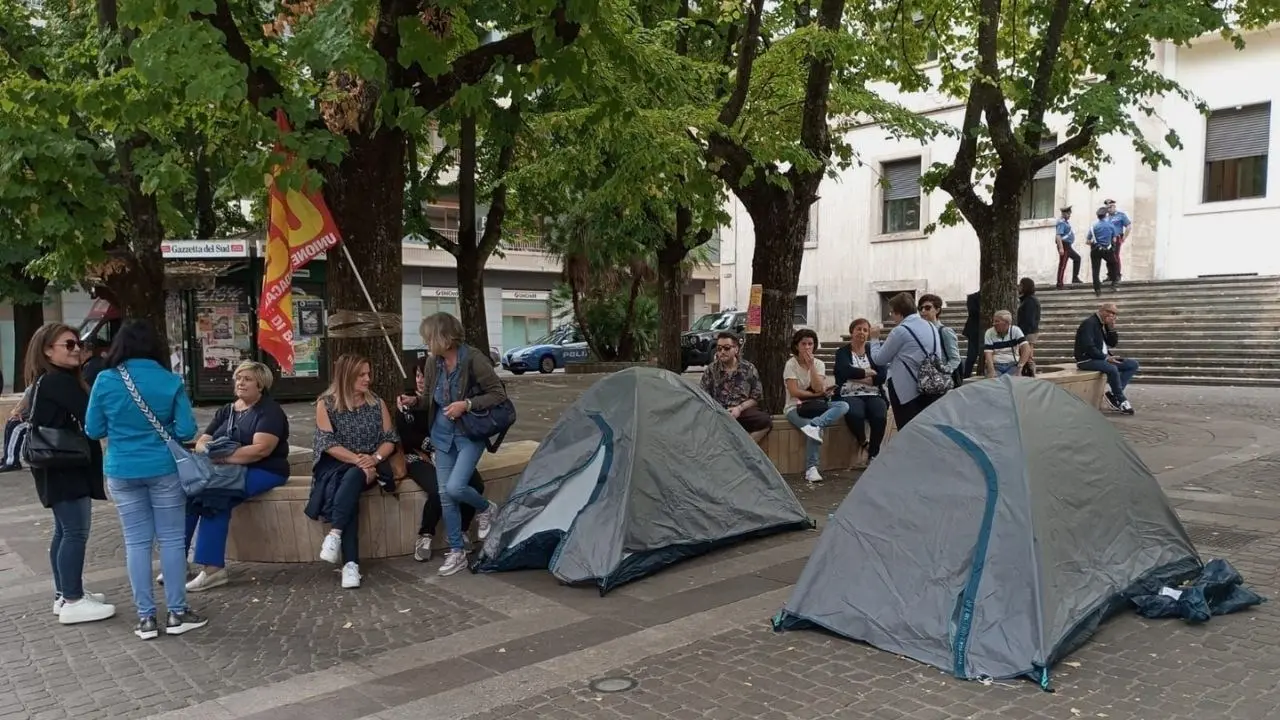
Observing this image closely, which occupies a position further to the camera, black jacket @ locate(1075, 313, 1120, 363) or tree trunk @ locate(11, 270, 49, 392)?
tree trunk @ locate(11, 270, 49, 392)

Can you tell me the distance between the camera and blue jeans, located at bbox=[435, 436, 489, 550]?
5.98 meters

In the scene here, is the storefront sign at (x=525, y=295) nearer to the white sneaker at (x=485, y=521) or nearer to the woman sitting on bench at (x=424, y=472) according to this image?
the woman sitting on bench at (x=424, y=472)

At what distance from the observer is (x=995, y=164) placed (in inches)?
513

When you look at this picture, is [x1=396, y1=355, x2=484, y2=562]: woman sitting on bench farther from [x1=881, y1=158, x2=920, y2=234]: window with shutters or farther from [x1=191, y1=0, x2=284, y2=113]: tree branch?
[x1=881, y1=158, x2=920, y2=234]: window with shutters

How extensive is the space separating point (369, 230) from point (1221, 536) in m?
6.53

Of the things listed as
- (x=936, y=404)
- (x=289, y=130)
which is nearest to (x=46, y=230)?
(x=289, y=130)

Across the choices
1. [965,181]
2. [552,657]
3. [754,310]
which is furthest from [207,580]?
[965,181]

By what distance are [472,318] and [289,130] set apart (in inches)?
464

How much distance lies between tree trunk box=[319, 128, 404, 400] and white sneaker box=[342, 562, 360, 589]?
1.59 metres

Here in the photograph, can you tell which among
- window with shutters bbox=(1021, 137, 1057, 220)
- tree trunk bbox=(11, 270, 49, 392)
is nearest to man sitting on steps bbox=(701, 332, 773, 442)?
tree trunk bbox=(11, 270, 49, 392)

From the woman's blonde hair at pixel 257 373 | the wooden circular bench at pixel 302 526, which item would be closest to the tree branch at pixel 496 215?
the wooden circular bench at pixel 302 526

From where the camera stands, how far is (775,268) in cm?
993

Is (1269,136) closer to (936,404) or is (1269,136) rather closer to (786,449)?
(786,449)

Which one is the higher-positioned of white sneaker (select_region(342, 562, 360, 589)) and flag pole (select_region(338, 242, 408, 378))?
flag pole (select_region(338, 242, 408, 378))
